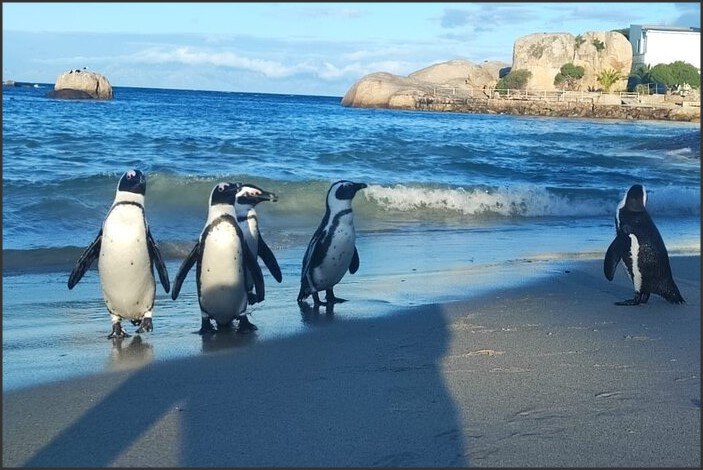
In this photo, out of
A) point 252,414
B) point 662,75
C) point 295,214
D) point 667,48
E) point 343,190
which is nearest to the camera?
point 252,414

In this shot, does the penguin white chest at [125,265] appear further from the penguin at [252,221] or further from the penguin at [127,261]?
the penguin at [252,221]

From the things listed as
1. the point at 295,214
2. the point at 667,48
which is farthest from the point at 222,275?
the point at 667,48

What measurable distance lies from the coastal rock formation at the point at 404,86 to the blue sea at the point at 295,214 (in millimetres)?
45295

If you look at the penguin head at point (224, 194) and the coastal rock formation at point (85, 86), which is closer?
the penguin head at point (224, 194)

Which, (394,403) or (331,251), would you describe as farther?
(331,251)

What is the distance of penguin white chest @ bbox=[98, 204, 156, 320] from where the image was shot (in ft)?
17.3

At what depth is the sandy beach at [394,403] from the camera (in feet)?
10.3

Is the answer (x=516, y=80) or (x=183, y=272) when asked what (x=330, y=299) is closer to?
(x=183, y=272)

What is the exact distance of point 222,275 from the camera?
540 centimetres

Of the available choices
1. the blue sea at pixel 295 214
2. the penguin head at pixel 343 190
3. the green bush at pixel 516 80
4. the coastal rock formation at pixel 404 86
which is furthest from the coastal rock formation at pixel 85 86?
the penguin head at pixel 343 190

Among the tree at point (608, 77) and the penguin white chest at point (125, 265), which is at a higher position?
the tree at point (608, 77)

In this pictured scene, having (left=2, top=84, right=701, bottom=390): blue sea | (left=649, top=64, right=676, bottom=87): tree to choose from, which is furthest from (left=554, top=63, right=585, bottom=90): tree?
(left=2, top=84, right=701, bottom=390): blue sea

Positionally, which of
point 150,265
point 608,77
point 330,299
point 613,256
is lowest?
point 330,299

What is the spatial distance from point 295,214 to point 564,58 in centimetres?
6892
